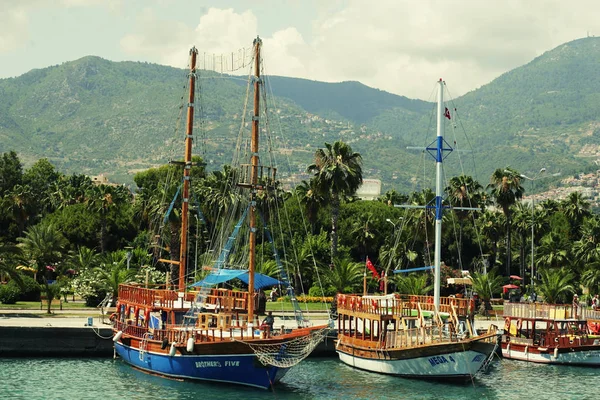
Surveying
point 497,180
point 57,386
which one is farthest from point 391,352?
point 497,180

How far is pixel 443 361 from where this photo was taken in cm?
4584

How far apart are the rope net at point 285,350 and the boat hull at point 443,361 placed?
550 cm

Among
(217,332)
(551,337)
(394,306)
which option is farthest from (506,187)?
(217,332)

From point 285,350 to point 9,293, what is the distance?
121ft

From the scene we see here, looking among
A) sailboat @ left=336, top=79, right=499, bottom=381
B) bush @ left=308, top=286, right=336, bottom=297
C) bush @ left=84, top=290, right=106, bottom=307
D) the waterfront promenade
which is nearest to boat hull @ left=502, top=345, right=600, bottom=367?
the waterfront promenade

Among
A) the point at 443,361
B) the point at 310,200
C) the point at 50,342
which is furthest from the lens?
the point at 310,200

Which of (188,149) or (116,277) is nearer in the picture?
(188,149)

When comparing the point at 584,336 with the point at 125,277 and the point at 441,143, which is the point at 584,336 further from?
the point at 125,277

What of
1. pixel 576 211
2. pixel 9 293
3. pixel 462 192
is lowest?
pixel 9 293

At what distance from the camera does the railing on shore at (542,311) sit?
56.8 m

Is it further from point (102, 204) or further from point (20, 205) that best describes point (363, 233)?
point (20, 205)

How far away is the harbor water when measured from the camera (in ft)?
139

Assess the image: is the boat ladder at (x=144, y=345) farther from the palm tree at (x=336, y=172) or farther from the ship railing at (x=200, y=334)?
the palm tree at (x=336, y=172)

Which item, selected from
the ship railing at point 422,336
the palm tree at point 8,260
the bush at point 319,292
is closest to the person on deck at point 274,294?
the bush at point 319,292
